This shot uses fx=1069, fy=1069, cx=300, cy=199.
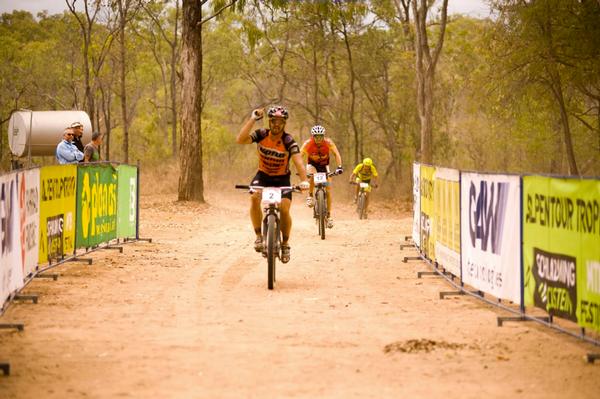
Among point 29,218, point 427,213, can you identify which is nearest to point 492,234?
point 427,213

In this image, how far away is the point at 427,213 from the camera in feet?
51.7

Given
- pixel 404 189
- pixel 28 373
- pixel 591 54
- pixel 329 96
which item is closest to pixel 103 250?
pixel 28 373

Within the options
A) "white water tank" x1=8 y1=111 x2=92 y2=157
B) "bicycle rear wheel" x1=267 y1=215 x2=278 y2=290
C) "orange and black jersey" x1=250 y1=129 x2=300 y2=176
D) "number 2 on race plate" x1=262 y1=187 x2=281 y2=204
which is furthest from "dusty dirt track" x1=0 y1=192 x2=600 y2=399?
"white water tank" x1=8 y1=111 x2=92 y2=157

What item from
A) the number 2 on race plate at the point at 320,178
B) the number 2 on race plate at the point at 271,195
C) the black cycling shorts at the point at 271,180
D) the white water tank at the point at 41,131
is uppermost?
the white water tank at the point at 41,131

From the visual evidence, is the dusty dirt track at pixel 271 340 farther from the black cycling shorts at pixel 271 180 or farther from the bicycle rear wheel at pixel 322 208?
the bicycle rear wheel at pixel 322 208

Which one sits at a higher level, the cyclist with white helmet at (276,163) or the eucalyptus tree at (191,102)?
the eucalyptus tree at (191,102)

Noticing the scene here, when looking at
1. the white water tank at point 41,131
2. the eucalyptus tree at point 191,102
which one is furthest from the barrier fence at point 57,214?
the white water tank at point 41,131

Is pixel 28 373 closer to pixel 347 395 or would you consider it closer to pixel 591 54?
pixel 347 395

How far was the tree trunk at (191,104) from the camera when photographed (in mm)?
34094

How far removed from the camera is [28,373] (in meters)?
8.02

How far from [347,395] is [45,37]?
71.9 meters

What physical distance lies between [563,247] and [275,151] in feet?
17.5

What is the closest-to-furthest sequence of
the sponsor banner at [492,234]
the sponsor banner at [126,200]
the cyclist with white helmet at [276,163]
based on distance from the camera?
the sponsor banner at [492,234] < the cyclist with white helmet at [276,163] < the sponsor banner at [126,200]

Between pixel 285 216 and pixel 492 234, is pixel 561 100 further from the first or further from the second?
pixel 492 234
